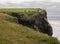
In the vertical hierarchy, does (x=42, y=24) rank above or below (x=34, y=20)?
below

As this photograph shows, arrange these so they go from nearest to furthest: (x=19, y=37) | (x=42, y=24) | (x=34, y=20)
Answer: (x=19, y=37) → (x=34, y=20) → (x=42, y=24)

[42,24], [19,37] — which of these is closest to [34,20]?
[42,24]

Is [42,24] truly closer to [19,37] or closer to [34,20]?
[34,20]

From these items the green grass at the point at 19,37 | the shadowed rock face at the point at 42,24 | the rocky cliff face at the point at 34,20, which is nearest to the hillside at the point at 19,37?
the green grass at the point at 19,37

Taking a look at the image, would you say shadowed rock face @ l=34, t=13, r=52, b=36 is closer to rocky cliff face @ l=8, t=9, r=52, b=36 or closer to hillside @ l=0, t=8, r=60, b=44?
rocky cliff face @ l=8, t=9, r=52, b=36

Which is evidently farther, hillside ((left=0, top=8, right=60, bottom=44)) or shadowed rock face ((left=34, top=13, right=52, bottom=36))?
shadowed rock face ((left=34, top=13, right=52, bottom=36))

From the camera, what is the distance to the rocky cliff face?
254 feet

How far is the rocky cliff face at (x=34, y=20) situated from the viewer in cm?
7744

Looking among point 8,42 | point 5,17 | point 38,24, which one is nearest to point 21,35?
point 8,42

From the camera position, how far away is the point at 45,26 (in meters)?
90.1

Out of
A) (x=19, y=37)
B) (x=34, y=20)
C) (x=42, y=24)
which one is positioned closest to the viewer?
(x=19, y=37)

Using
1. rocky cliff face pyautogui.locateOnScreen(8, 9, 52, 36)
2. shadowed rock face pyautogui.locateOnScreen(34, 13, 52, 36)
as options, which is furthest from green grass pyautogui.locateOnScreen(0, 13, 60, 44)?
shadowed rock face pyautogui.locateOnScreen(34, 13, 52, 36)

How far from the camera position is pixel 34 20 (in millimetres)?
81375

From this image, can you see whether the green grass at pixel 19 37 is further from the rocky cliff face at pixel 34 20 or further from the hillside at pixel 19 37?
the rocky cliff face at pixel 34 20
